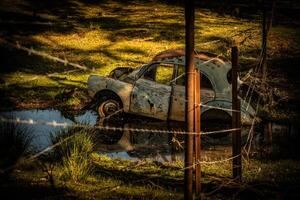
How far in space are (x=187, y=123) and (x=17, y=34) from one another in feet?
54.6

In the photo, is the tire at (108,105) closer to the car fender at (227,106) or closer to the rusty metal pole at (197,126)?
the car fender at (227,106)

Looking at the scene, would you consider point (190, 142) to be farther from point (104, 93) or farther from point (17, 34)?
point (17, 34)

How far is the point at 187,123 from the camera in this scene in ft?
16.0

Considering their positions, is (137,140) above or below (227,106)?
below

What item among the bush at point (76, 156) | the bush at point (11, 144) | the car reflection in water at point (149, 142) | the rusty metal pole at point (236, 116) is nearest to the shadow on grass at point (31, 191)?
the bush at point (76, 156)

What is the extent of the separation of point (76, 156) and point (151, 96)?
135 inches

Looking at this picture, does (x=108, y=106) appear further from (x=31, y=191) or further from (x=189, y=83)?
(x=189, y=83)

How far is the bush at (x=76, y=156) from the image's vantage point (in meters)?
6.43

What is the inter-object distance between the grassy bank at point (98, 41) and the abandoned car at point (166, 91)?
1.03 m

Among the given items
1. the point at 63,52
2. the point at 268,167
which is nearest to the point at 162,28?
the point at 63,52

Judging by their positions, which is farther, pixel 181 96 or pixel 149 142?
pixel 181 96

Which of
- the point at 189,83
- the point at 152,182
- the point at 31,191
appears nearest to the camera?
the point at 189,83

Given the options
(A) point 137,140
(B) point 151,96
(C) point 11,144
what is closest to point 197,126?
(C) point 11,144

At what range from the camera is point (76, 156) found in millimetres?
6441
